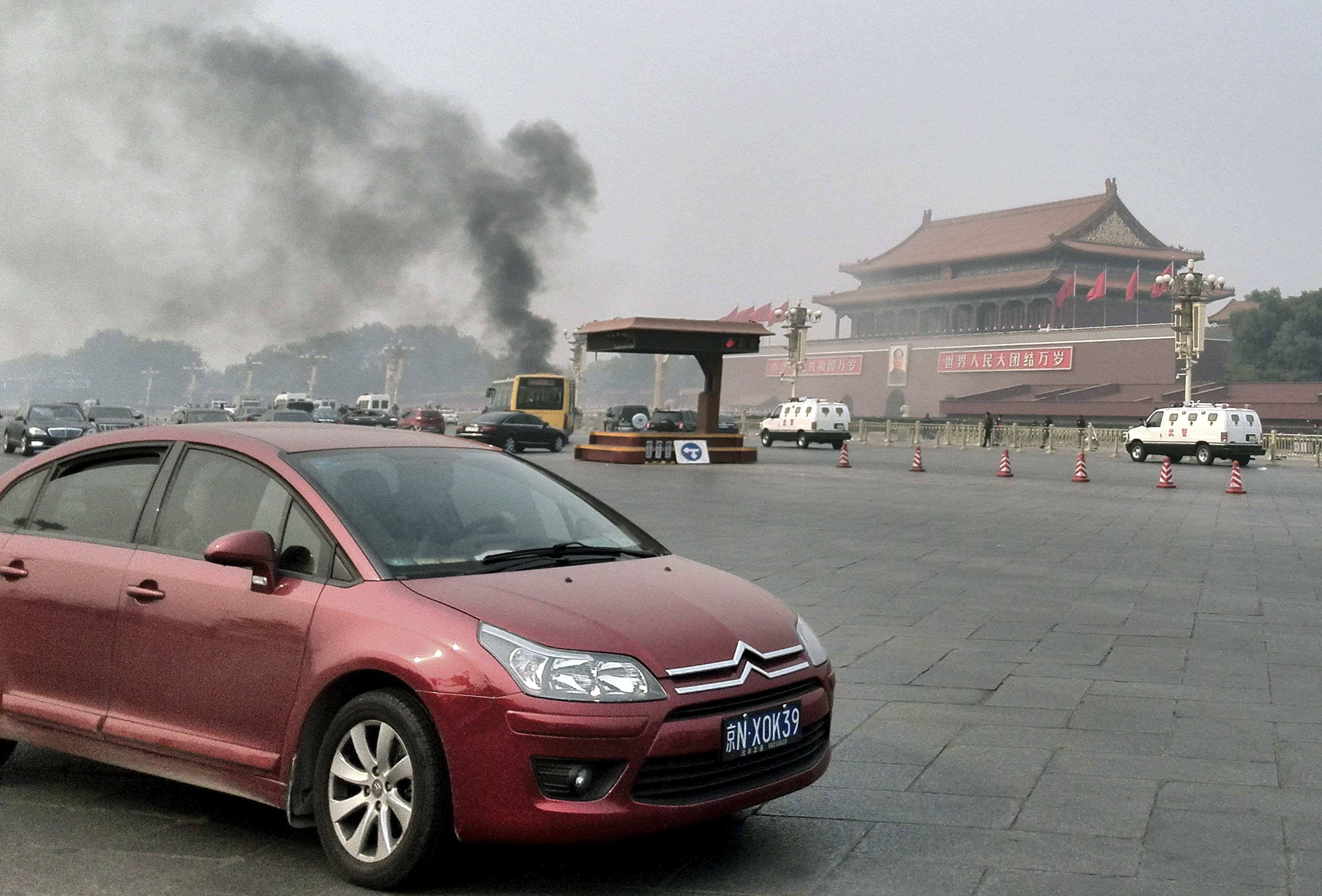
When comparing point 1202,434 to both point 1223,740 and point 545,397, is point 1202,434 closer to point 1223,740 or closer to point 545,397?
point 545,397

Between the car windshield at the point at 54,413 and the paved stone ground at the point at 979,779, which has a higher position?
the car windshield at the point at 54,413

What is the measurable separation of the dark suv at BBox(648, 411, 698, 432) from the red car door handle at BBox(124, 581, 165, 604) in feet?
120

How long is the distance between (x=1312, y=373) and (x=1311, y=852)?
67239 mm

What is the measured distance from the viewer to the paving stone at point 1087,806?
163 inches

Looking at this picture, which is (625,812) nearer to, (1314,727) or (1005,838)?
(1005,838)

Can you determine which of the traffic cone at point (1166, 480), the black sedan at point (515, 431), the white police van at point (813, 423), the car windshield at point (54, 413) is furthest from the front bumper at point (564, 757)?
the white police van at point (813, 423)

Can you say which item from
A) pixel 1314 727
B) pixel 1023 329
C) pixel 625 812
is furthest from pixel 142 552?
pixel 1023 329

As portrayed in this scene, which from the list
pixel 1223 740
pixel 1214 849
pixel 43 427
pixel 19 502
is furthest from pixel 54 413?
pixel 1214 849

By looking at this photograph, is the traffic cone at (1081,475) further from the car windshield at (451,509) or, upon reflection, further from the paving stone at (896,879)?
the paving stone at (896,879)

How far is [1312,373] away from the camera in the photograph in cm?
6400

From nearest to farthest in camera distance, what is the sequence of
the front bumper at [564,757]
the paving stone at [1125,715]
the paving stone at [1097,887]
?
1. the front bumper at [564,757]
2. the paving stone at [1097,887]
3. the paving stone at [1125,715]

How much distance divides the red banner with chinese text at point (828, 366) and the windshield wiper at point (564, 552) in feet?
227

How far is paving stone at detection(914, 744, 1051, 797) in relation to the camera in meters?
4.57

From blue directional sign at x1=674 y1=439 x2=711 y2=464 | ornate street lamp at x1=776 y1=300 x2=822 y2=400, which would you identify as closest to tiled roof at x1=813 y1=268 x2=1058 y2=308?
ornate street lamp at x1=776 y1=300 x2=822 y2=400
